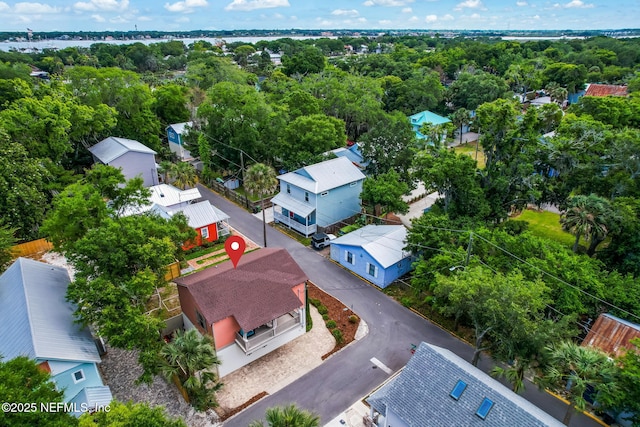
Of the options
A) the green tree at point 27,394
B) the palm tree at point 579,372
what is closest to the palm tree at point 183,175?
the green tree at point 27,394

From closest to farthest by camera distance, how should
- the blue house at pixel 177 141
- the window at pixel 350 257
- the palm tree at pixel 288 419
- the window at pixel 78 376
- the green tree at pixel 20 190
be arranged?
the palm tree at pixel 288 419 → the window at pixel 78 376 → the green tree at pixel 20 190 → the window at pixel 350 257 → the blue house at pixel 177 141

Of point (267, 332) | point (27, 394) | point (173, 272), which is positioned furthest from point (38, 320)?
point (267, 332)

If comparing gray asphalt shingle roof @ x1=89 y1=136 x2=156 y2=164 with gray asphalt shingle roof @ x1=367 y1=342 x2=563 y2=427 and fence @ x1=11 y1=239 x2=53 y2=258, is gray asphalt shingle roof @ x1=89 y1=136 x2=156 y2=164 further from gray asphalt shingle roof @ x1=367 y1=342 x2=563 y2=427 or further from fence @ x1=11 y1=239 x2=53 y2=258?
gray asphalt shingle roof @ x1=367 y1=342 x2=563 y2=427

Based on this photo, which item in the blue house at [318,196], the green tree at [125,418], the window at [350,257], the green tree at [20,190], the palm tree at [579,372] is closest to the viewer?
the green tree at [125,418]

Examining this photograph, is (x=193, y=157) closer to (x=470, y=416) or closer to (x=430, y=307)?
(x=430, y=307)

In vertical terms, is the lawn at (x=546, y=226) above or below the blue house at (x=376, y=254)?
below

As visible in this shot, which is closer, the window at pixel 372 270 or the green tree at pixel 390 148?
the window at pixel 372 270

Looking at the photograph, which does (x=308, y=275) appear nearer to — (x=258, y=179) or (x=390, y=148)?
(x=258, y=179)

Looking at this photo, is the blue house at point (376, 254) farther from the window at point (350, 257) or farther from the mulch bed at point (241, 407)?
the mulch bed at point (241, 407)
